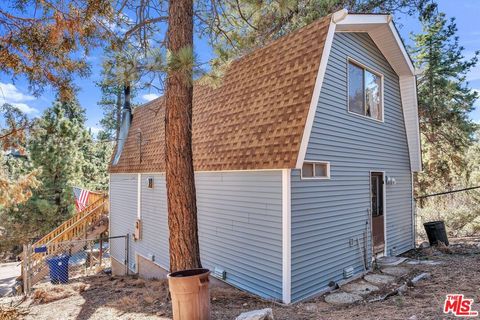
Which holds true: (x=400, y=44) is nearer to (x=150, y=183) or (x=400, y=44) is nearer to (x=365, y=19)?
(x=365, y=19)

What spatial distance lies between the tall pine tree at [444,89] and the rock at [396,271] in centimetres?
940

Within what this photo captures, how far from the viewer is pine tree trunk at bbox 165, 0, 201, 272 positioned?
4660 millimetres

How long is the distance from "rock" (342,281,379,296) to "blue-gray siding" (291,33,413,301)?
10.8 inches

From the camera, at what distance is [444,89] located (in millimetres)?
14109

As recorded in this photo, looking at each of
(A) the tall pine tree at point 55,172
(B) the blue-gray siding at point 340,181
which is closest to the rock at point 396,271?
(B) the blue-gray siding at point 340,181

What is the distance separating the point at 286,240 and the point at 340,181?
202 cm

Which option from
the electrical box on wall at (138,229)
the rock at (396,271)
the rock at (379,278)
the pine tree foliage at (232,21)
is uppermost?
the pine tree foliage at (232,21)

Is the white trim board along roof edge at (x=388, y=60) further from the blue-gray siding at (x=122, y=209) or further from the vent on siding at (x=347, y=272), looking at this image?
the blue-gray siding at (x=122, y=209)

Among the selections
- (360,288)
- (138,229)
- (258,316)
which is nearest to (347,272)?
(360,288)

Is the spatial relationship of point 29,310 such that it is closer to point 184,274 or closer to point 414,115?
point 184,274

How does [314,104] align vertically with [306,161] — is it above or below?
A: above

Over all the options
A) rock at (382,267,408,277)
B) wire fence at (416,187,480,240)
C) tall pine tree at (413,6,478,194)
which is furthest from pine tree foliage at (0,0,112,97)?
tall pine tree at (413,6,478,194)

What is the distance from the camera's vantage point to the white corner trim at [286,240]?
5520 mm

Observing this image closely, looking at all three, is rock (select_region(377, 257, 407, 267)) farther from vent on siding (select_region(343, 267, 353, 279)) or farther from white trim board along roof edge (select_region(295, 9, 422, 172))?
white trim board along roof edge (select_region(295, 9, 422, 172))
